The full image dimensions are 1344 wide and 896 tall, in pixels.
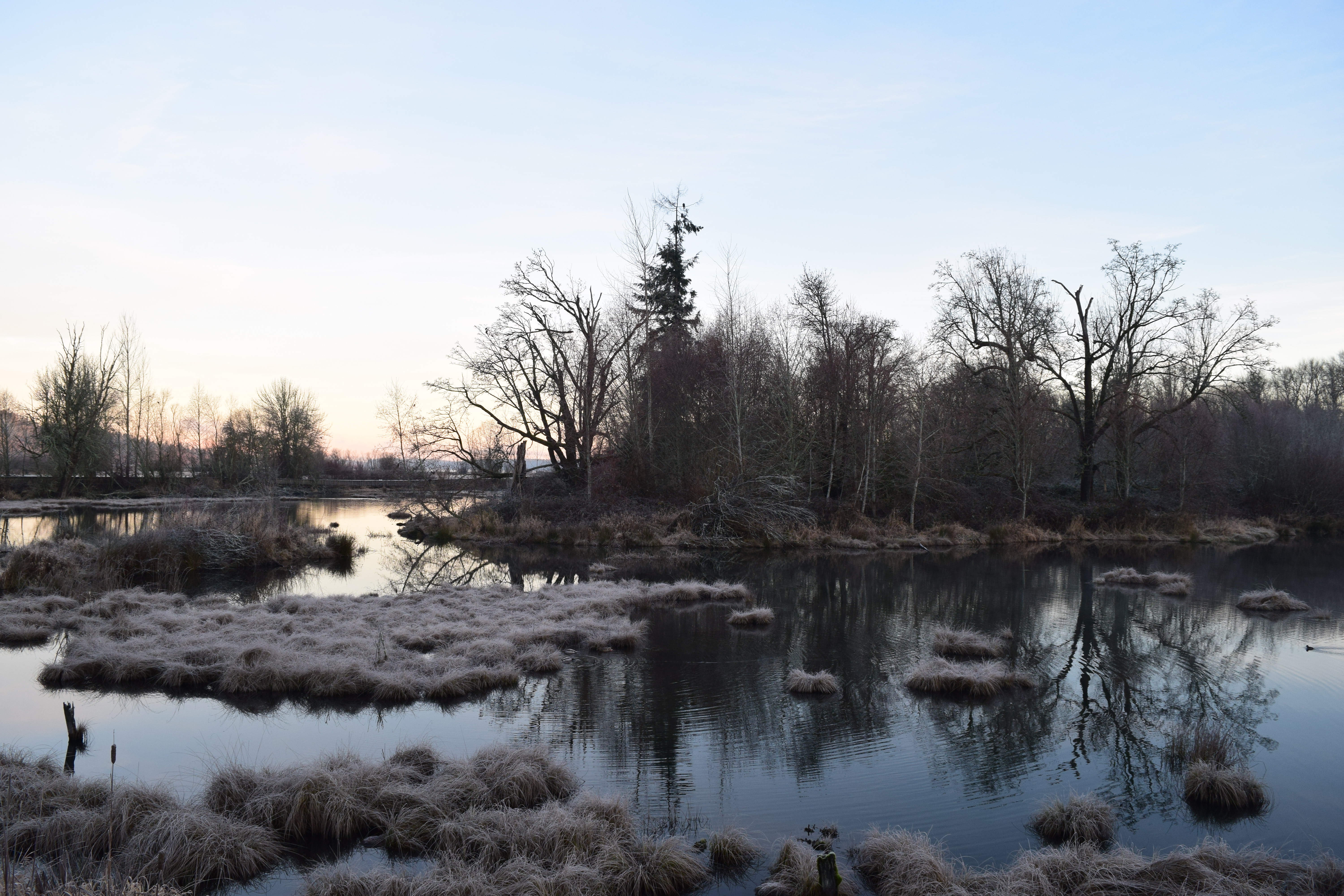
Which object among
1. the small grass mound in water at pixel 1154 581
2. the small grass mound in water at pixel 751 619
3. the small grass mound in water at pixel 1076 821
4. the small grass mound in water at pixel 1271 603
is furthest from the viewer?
the small grass mound in water at pixel 1154 581

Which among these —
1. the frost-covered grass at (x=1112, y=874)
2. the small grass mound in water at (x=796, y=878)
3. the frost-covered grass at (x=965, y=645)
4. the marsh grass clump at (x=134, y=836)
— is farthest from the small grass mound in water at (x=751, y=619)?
the marsh grass clump at (x=134, y=836)

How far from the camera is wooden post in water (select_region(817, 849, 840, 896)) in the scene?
5117mm

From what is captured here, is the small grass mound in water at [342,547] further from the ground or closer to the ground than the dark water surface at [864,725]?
further from the ground

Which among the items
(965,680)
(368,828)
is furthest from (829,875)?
(965,680)

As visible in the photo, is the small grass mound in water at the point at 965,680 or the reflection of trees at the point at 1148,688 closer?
the reflection of trees at the point at 1148,688

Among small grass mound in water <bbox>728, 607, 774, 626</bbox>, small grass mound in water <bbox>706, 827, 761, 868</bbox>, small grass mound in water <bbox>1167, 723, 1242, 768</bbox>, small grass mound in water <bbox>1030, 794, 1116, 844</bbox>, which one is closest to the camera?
small grass mound in water <bbox>706, 827, 761, 868</bbox>

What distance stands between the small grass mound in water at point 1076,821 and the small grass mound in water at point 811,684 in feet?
13.2

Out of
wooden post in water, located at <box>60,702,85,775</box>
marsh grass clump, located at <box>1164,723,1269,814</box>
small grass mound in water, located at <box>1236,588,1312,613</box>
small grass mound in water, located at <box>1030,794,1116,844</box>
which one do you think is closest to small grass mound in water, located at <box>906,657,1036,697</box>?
marsh grass clump, located at <box>1164,723,1269,814</box>

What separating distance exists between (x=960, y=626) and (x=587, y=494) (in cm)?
2036

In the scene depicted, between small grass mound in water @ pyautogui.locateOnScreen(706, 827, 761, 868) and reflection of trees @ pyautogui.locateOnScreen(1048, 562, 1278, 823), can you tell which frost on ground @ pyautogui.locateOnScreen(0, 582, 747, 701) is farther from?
reflection of trees @ pyautogui.locateOnScreen(1048, 562, 1278, 823)

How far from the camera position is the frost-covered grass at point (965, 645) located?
41.5ft

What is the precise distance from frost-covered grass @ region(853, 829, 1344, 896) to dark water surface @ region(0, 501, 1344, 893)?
25.5 inches

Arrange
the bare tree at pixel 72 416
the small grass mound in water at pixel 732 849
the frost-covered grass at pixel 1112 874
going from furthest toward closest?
the bare tree at pixel 72 416 → the small grass mound in water at pixel 732 849 → the frost-covered grass at pixel 1112 874

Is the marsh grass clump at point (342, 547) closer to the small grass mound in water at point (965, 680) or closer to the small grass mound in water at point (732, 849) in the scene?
the small grass mound in water at point (965, 680)
